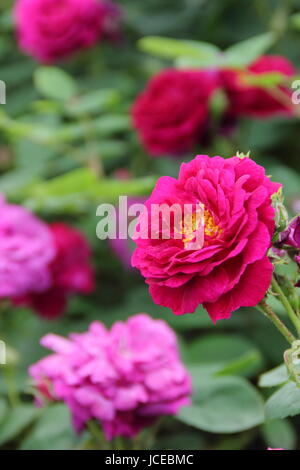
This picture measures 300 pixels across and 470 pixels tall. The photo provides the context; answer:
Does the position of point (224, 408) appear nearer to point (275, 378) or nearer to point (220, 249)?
point (275, 378)

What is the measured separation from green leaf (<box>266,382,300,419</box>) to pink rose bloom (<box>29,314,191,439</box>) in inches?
5.4

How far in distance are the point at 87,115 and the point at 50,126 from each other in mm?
53

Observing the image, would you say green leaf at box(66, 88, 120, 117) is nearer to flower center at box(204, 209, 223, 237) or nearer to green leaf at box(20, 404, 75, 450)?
green leaf at box(20, 404, 75, 450)

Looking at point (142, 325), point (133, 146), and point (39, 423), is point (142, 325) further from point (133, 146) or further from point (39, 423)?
point (133, 146)

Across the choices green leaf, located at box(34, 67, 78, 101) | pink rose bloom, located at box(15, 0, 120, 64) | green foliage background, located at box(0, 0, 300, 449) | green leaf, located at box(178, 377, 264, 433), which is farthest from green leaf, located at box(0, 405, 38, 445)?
pink rose bloom, located at box(15, 0, 120, 64)

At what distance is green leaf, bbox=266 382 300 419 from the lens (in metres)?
0.45

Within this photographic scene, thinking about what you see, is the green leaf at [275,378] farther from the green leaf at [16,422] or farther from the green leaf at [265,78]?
the green leaf at [265,78]

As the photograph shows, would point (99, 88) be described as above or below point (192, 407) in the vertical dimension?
above

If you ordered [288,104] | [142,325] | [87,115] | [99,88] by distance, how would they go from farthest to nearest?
[99,88] < [87,115] < [288,104] < [142,325]

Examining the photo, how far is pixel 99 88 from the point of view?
1.21 metres

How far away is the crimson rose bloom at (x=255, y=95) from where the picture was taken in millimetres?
939

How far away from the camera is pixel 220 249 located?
404 mm

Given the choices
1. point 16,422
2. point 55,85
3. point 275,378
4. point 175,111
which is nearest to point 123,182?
point 175,111

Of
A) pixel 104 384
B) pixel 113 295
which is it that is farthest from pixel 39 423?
pixel 113 295
